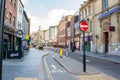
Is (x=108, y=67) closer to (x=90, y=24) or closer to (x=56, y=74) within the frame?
(x=56, y=74)

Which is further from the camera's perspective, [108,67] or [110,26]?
[110,26]

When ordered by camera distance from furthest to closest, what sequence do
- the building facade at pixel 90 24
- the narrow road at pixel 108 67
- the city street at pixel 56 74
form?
the building facade at pixel 90 24, the narrow road at pixel 108 67, the city street at pixel 56 74

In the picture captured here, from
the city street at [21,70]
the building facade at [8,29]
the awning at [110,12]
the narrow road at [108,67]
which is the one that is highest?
the awning at [110,12]

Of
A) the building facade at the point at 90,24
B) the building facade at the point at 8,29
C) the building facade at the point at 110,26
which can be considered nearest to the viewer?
the building facade at the point at 8,29

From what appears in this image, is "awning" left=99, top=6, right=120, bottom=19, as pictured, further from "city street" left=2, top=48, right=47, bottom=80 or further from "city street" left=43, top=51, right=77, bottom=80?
"city street" left=43, top=51, right=77, bottom=80

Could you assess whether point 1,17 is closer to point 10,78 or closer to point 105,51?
point 10,78

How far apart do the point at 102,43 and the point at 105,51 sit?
1602mm

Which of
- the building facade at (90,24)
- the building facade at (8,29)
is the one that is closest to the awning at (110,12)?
the building facade at (90,24)

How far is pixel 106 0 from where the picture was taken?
39.8 metres

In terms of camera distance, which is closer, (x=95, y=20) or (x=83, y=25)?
(x=83, y=25)

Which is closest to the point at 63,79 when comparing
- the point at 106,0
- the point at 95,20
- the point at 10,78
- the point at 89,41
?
the point at 10,78

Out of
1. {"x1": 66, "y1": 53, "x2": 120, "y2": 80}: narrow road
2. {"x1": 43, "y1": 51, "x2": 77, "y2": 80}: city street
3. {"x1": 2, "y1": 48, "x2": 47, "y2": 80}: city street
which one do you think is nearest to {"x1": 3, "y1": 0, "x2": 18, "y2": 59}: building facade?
{"x1": 2, "y1": 48, "x2": 47, "y2": 80}: city street

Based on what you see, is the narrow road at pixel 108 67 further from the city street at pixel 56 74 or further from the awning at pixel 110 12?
the awning at pixel 110 12

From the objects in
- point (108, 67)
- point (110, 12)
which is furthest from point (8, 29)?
point (110, 12)
